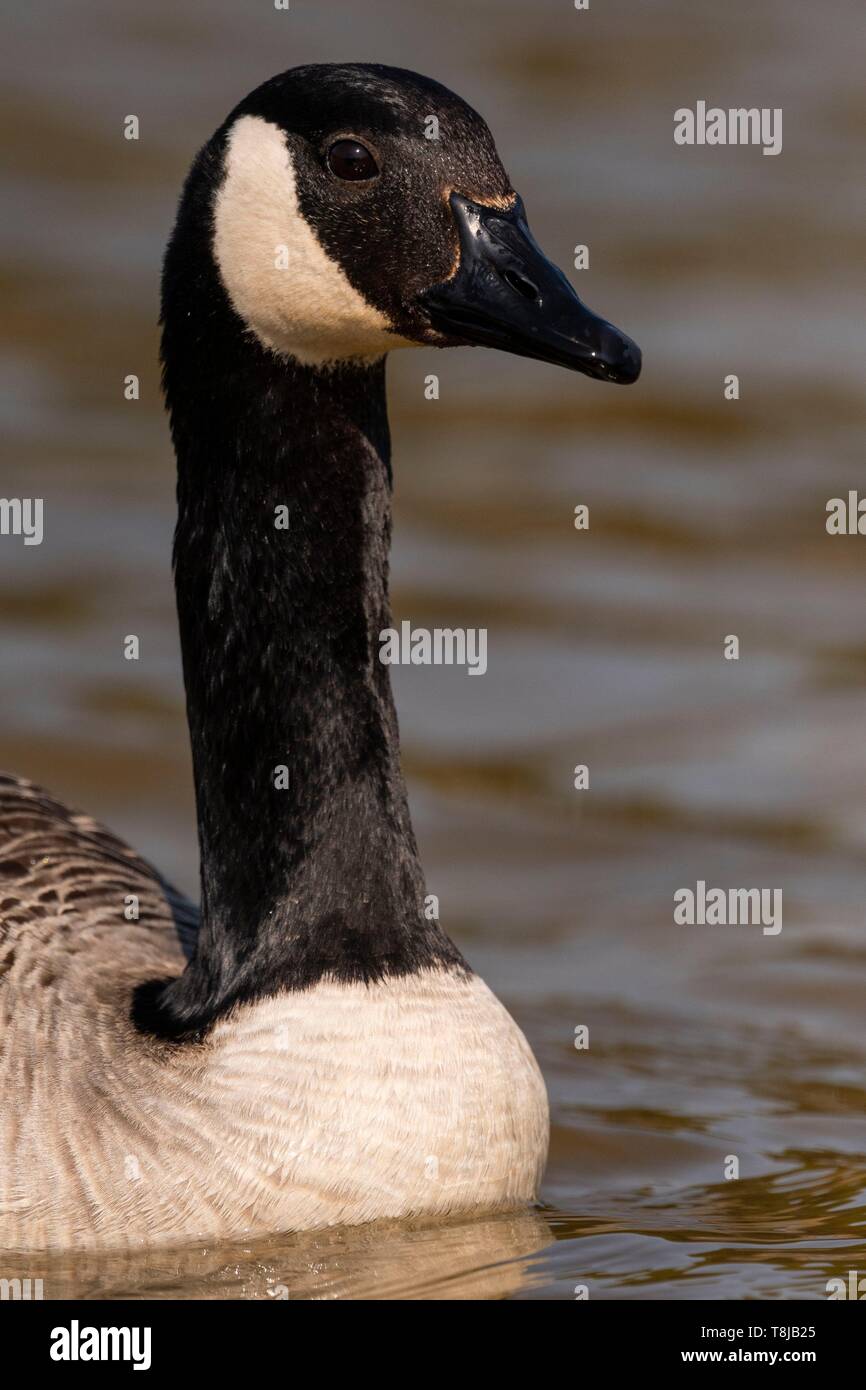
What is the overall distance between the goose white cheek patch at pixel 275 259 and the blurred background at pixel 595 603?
8.93ft

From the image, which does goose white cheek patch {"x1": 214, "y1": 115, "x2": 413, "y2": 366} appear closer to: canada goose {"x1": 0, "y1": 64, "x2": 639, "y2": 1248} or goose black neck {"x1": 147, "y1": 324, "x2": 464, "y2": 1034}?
canada goose {"x1": 0, "y1": 64, "x2": 639, "y2": 1248}

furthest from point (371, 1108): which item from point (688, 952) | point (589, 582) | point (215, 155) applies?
point (589, 582)

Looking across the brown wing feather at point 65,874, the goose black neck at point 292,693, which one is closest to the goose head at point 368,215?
the goose black neck at point 292,693

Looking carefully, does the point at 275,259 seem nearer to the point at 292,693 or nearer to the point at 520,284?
the point at 520,284

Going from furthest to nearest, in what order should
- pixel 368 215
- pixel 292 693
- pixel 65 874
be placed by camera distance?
pixel 65 874 < pixel 292 693 < pixel 368 215

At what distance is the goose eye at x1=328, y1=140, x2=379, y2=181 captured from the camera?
21.6ft

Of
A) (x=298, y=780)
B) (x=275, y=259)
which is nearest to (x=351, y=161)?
(x=275, y=259)

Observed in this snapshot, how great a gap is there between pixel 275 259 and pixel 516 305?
0.74 meters

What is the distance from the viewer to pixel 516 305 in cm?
639

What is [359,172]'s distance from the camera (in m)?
6.60

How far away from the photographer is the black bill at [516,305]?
6191 mm

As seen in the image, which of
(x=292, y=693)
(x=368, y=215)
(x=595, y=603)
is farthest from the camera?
(x=595, y=603)

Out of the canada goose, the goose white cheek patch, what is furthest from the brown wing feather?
the goose white cheek patch

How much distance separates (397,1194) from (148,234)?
559 inches
